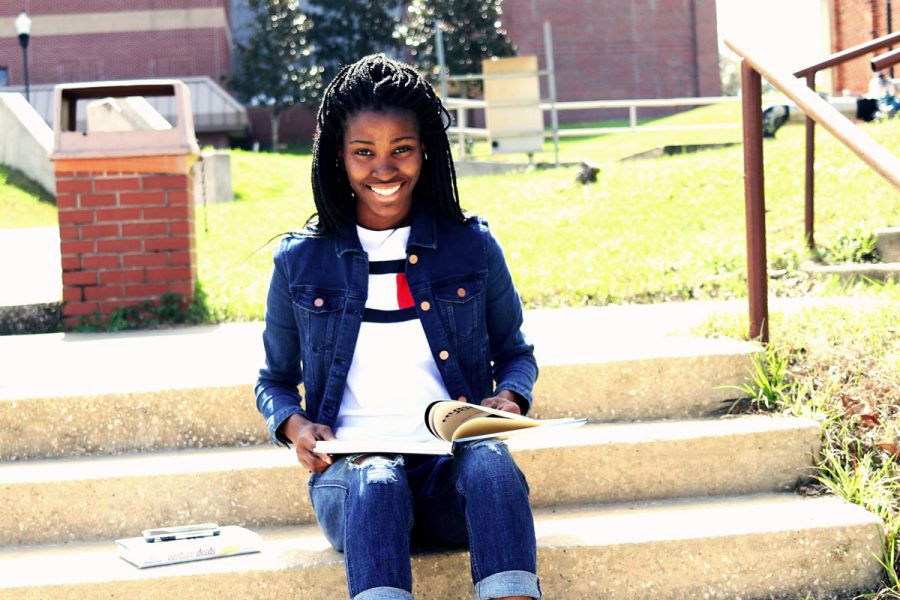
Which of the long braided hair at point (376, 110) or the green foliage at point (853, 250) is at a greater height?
the long braided hair at point (376, 110)

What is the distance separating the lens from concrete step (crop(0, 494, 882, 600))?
2725mm

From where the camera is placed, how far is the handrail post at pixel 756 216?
3.61m

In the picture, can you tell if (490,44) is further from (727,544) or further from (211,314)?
(727,544)

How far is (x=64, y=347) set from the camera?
4.63 meters

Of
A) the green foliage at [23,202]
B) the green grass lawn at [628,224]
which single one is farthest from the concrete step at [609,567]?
the green foliage at [23,202]

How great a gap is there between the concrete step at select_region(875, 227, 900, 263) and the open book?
408 cm

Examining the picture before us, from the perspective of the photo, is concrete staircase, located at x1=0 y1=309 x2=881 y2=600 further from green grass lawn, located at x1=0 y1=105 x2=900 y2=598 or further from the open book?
the open book

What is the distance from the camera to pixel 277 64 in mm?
26156

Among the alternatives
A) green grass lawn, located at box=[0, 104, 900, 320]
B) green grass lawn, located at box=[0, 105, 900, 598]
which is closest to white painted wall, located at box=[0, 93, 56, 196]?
green grass lawn, located at box=[0, 105, 900, 598]

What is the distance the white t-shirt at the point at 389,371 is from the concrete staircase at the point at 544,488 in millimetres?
348

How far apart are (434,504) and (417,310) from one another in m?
0.46

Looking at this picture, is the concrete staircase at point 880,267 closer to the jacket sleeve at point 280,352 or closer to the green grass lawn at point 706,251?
the green grass lawn at point 706,251

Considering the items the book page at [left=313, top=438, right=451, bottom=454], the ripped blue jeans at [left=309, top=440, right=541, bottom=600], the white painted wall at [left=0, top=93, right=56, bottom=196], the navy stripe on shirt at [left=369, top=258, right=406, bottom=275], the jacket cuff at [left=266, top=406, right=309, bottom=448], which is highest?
the white painted wall at [left=0, top=93, right=56, bottom=196]

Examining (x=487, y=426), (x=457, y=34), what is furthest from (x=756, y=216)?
(x=457, y=34)
